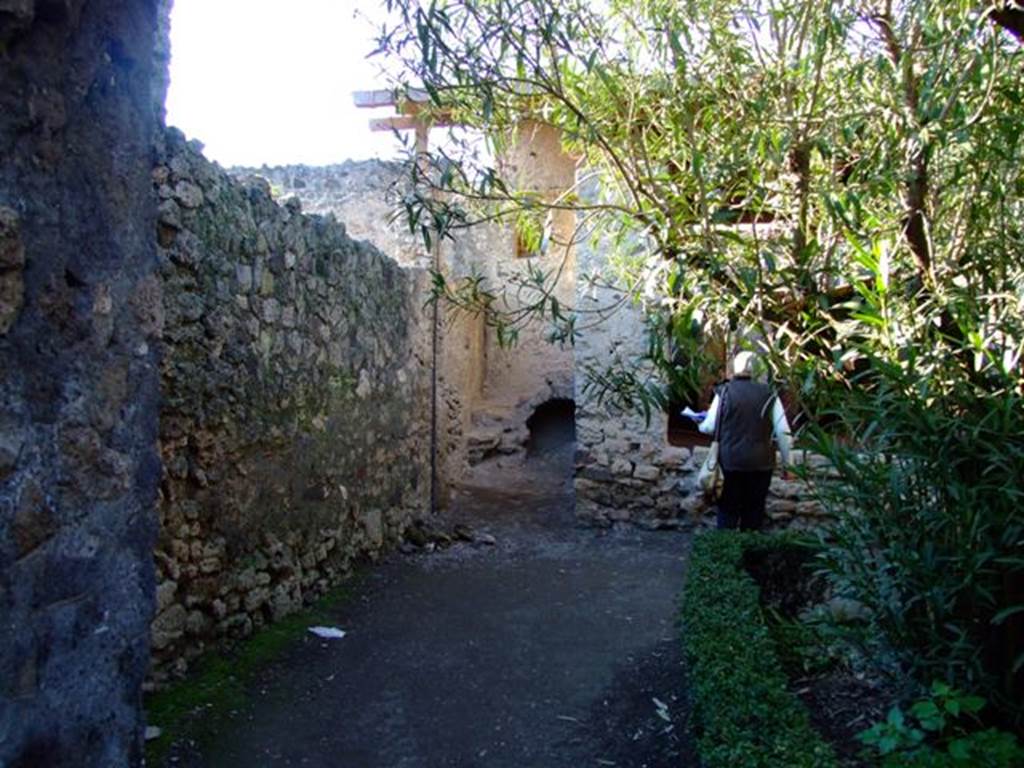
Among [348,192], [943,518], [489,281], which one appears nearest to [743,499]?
[943,518]

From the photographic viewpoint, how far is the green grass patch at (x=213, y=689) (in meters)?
3.56

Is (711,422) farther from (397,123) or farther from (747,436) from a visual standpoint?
(397,123)

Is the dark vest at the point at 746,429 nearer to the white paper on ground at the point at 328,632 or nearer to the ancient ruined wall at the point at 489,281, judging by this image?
the ancient ruined wall at the point at 489,281

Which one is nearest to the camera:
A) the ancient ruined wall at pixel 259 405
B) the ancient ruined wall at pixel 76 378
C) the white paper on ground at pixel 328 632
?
Result: the ancient ruined wall at pixel 76 378

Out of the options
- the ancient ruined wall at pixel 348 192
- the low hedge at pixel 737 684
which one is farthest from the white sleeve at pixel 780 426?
the ancient ruined wall at pixel 348 192

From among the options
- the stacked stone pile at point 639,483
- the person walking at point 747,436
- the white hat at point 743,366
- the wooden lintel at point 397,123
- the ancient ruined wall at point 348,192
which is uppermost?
the wooden lintel at point 397,123

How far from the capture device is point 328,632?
493 cm

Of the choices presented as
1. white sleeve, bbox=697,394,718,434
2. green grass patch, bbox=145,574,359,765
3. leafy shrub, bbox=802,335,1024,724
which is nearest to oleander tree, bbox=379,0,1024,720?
leafy shrub, bbox=802,335,1024,724

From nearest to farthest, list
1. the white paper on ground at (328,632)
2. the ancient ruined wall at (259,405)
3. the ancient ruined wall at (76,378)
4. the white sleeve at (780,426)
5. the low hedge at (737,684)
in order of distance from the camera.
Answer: the ancient ruined wall at (76,378)
the low hedge at (737,684)
the ancient ruined wall at (259,405)
the white paper on ground at (328,632)
the white sleeve at (780,426)

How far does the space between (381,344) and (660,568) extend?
291cm

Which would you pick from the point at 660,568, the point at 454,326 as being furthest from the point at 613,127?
the point at 454,326

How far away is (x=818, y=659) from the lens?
403 centimetres

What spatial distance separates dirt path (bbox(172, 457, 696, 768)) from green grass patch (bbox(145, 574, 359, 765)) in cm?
8

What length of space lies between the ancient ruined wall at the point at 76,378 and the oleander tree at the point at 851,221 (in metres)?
1.54
